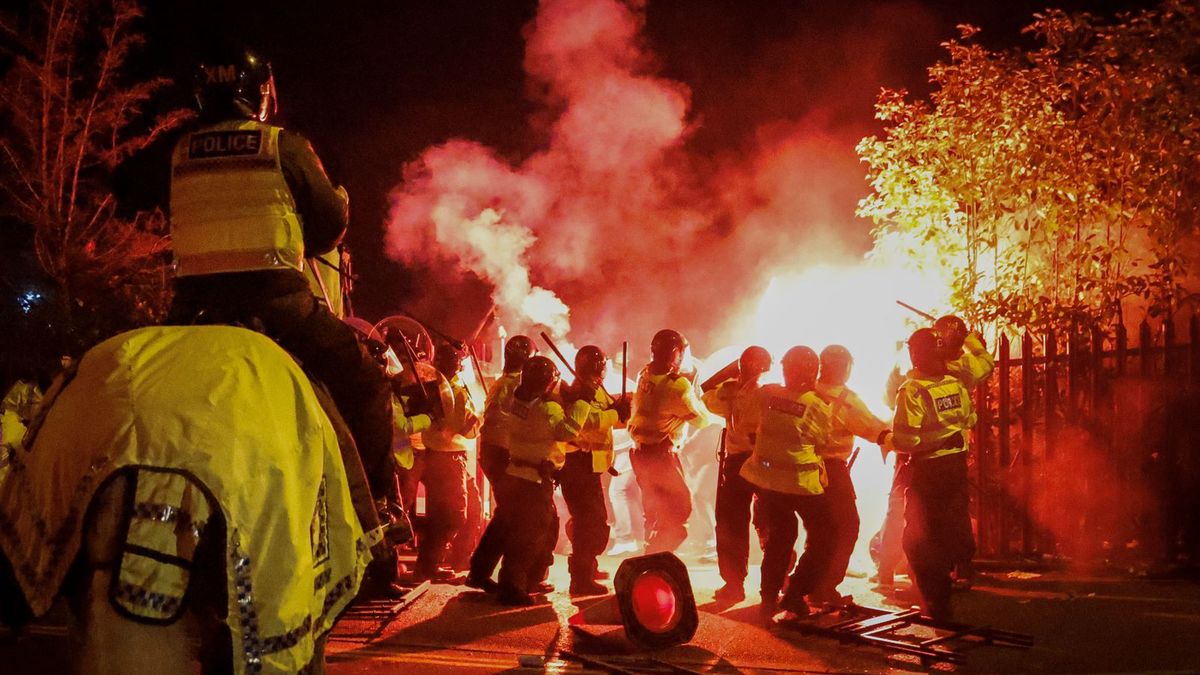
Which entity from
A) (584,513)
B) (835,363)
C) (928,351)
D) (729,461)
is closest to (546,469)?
(584,513)

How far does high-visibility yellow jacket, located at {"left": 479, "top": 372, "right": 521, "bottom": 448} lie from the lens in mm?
9078

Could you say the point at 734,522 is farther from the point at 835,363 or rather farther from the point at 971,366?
the point at 971,366

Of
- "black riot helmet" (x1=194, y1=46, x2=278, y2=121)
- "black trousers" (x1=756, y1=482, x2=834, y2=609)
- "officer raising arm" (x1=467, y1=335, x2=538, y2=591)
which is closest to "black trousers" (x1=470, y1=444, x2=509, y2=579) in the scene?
"officer raising arm" (x1=467, y1=335, x2=538, y2=591)

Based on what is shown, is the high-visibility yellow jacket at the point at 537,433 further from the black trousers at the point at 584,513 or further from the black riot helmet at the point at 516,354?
the black riot helmet at the point at 516,354

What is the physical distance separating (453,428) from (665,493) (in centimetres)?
209

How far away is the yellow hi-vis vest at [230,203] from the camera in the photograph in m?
3.06

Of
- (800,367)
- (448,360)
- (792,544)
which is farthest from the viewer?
(448,360)

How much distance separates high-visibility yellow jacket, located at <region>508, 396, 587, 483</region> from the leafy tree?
1234 centimetres

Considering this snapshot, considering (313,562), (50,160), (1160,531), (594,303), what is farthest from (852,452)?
(50,160)

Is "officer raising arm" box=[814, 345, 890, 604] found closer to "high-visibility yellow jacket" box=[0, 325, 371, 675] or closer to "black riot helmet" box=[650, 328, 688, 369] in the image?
"black riot helmet" box=[650, 328, 688, 369]

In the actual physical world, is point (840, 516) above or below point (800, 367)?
below

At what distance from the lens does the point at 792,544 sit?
8.09 metres

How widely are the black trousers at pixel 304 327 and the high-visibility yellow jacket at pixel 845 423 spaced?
532 cm

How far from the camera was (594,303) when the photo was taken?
2211 cm
